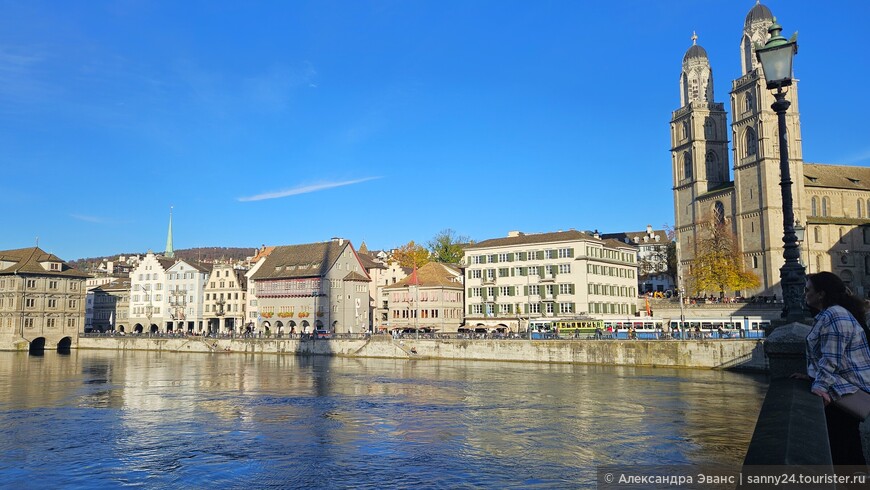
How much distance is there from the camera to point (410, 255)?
121 meters

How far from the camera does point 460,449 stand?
2347 centimetres

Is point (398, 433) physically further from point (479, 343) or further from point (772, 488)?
point (479, 343)

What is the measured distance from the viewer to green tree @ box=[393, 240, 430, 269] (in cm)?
11762

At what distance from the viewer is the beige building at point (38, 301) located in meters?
95.9

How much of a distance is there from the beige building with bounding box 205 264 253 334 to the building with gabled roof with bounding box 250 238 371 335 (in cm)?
651

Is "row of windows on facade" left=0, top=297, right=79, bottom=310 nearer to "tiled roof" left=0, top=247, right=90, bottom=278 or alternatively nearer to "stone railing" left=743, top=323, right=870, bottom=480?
"tiled roof" left=0, top=247, right=90, bottom=278

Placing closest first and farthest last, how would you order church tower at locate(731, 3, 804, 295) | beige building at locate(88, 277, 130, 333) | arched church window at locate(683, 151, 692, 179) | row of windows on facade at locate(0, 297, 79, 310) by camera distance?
church tower at locate(731, 3, 804, 295)
row of windows on facade at locate(0, 297, 79, 310)
arched church window at locate(683, 151, 692, 179)
beige building at locate(88, 277, 130, 333)

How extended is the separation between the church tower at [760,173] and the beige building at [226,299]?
6831 cm

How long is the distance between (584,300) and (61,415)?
5599 centimetres

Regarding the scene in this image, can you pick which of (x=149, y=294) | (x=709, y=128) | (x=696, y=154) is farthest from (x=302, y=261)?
(x=709, y=128)

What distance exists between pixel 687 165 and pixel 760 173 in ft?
55.2

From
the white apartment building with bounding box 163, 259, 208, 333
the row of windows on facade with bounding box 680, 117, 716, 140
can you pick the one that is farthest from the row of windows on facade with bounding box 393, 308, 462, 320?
the row of windows on facade with bounding box 680, 117, 716, 140

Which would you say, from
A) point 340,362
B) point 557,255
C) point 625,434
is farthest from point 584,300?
point 625,434

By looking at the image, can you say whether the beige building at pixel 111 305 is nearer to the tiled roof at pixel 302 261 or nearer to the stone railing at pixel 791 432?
the tiled roof at pixel 302 261
